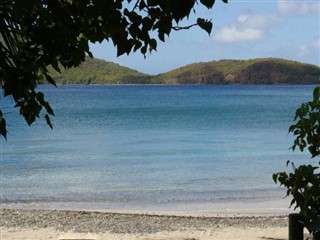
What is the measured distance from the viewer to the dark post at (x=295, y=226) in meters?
3.44

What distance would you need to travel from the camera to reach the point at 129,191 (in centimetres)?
1360

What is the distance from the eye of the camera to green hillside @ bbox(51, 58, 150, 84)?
135750 millimetres

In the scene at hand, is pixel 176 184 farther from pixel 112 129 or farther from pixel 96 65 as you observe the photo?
pixel 96 65

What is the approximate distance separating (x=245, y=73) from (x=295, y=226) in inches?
5689

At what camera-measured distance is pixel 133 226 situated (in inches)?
356

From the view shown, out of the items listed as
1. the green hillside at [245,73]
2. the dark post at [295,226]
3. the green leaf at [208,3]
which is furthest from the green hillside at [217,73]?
the green leaf at [208,3]

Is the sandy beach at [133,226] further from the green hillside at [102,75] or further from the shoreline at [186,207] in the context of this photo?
the green hillside at [102,75]

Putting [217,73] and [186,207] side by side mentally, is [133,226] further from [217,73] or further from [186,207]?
[217,73]

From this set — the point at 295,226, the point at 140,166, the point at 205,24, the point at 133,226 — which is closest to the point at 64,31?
the point at 205,24

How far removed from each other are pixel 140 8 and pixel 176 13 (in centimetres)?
26

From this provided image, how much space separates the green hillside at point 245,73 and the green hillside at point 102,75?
870 centimetres

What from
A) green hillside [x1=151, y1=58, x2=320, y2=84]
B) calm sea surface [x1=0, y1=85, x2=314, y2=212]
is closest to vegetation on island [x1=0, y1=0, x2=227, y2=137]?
calm sea surface [x1=0, y1=85, x2=314, y2=212]

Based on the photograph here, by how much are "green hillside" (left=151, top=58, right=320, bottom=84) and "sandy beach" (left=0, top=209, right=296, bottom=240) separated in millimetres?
124805

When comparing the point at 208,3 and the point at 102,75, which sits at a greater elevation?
the point at 102,75
